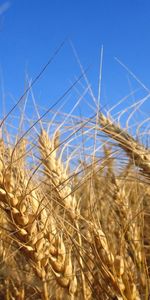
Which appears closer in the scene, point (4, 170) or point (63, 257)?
point (4, 170)

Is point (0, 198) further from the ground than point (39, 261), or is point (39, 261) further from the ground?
point (0, 198)

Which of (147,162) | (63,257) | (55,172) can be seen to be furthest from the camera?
(55,172)

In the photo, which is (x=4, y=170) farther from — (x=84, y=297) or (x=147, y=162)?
(x=147, y=162)

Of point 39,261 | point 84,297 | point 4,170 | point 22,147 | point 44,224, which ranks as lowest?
point 84,297

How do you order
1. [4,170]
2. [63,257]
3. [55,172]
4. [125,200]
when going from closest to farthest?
[4,170], [63,257], [55,172], [125,200]

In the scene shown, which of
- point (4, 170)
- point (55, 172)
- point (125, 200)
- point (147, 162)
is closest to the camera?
point (4, 170)

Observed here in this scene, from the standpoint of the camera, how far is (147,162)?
236 cm

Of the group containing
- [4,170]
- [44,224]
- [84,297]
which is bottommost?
[84,297]

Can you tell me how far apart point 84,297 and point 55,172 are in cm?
75

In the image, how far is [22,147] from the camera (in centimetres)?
220

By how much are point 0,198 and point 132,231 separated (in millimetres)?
929

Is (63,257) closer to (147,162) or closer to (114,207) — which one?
(147,162)

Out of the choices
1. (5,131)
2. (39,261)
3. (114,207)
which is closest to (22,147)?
(5,131)

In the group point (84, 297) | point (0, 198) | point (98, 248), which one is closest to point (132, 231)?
point (84, 297)
